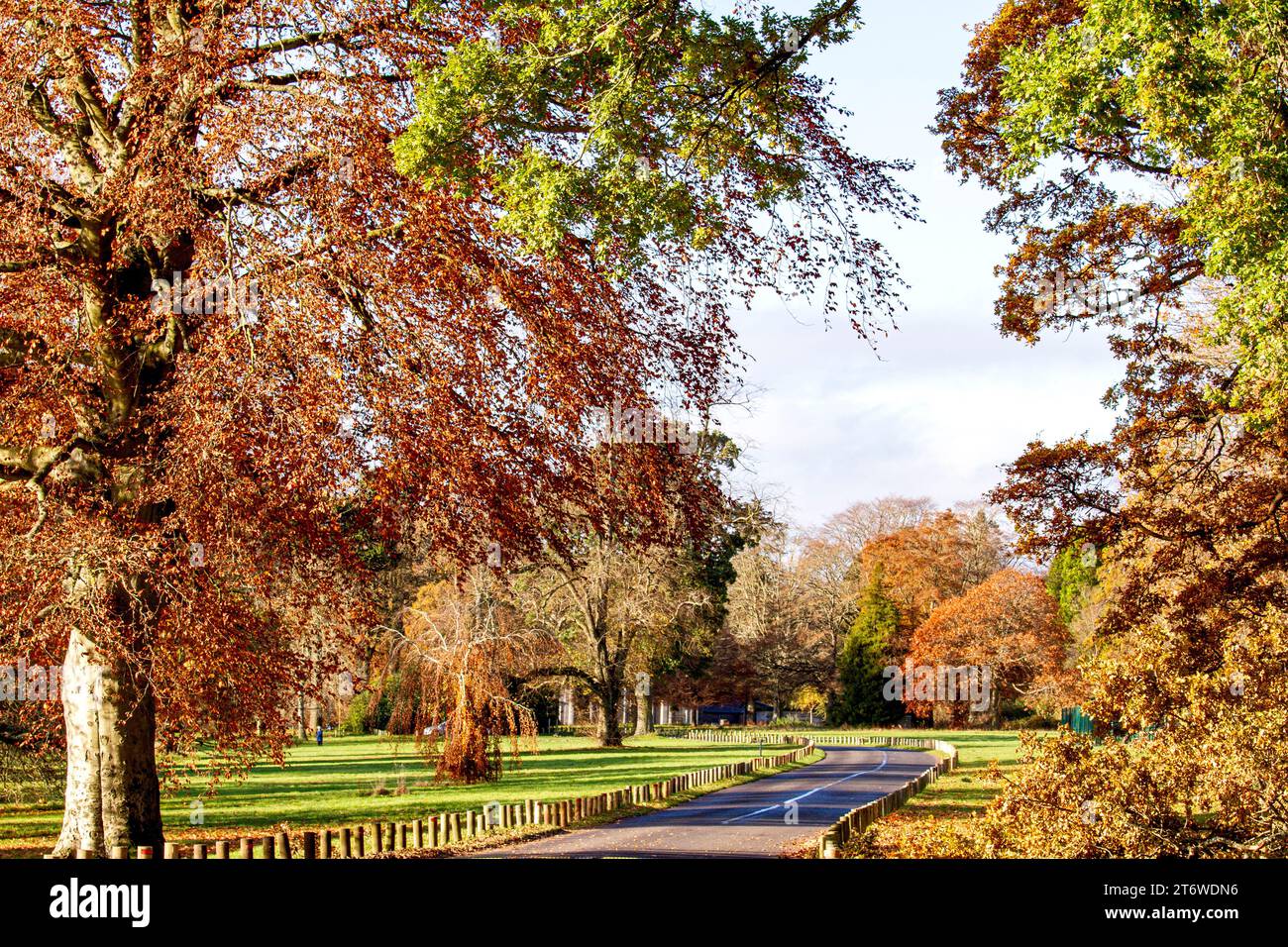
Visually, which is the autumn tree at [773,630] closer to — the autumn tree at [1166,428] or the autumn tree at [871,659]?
the autumn tree at [871,659]

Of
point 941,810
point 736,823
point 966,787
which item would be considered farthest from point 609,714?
point 736,823

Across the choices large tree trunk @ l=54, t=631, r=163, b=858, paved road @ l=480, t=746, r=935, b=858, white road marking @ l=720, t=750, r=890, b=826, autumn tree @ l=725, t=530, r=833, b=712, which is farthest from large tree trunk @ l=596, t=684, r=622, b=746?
large tree trunk @ l=54, t=631, r=163, b=858

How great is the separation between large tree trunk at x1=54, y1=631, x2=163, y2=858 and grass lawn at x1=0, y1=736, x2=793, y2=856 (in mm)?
3089

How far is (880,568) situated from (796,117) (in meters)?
59.2

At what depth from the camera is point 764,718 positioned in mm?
87125

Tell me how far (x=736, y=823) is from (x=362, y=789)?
35.3ft

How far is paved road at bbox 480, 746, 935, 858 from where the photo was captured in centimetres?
1631

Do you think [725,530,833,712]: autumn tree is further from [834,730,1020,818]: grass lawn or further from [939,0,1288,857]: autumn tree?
[939,0,1288,857]: autumn tree

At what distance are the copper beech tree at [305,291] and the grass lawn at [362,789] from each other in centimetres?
532

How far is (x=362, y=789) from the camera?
2702 cm

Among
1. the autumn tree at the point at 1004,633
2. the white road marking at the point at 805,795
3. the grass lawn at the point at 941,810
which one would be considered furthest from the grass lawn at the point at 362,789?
the autumn tree at the point at 1004,633
